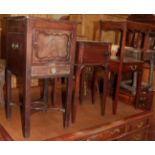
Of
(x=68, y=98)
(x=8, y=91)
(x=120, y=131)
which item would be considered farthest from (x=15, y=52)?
(x=120, y=131)

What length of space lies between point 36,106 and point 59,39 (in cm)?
73

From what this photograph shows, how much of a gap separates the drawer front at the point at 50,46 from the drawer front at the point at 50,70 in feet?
0.14

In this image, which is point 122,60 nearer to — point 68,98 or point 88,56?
point 88,56

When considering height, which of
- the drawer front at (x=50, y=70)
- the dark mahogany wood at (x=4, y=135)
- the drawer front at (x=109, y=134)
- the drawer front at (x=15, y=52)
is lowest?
the drawer front at (x=109, y=134)

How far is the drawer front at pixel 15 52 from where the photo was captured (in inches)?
58.9

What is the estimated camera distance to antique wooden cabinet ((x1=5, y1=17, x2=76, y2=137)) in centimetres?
143

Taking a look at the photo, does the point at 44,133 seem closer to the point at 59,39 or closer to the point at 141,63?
the point at 59,39

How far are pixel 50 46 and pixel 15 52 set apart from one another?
28cm

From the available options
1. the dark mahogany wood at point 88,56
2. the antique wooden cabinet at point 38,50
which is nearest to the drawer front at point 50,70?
the antique wooden cabinet at point 38,50

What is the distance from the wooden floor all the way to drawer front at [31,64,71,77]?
0.43 m

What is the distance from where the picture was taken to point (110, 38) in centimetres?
378

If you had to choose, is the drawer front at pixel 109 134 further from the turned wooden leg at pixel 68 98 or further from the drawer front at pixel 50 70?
the drawer front at pixel 50 70

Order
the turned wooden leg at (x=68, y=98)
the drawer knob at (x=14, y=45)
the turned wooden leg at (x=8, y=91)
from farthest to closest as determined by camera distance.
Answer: the turned wooden leg at (x=8, y=91), the turned wooden leg at (x=68, y=98), the drawer knob at (x=14, y=45)

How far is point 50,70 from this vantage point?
5.11 feet
